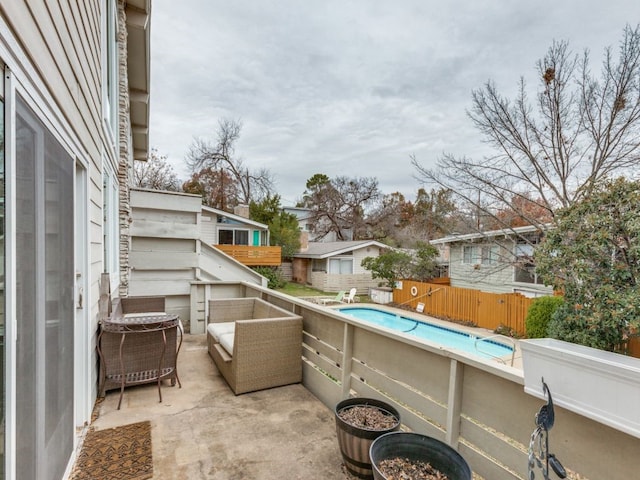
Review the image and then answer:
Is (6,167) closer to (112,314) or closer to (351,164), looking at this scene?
(112,314)

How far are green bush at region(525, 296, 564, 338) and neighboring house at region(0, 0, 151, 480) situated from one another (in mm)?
8940

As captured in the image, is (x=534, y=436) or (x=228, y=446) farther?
(x=228, y=446)

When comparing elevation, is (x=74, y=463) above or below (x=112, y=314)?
below

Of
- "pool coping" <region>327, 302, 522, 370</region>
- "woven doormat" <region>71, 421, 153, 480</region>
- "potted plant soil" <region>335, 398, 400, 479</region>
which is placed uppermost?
"potted plant soil" <region>335, 398, 400, 479</region>

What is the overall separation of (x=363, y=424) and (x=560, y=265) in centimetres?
163

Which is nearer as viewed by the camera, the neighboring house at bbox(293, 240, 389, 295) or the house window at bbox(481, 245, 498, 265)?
the house window at bbox(481, 245, 498, 265)

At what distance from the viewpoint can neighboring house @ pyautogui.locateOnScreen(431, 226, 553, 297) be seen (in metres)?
10.5

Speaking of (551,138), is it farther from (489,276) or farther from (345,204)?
(345,204)

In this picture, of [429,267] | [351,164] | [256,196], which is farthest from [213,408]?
[351,164]

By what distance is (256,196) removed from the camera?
2297cm

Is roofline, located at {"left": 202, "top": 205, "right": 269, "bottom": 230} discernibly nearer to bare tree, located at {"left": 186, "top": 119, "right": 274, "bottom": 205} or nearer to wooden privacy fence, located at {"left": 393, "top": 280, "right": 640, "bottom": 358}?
bare tree, located at {"left": 186, "top": 119, "right": 274, "bottom": 205}

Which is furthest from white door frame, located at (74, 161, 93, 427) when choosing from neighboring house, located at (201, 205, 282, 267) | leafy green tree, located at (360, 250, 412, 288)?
leafy green tree, located at (360, 250, 412, 288)

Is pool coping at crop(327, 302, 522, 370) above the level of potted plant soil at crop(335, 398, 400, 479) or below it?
below

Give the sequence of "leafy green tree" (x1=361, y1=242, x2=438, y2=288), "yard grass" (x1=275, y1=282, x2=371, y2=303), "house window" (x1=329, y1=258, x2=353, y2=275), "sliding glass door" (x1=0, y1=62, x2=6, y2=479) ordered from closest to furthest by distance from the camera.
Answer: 1. "sliding glass door" (x1=0, y1=62, x2=6, y2=479)
2. "leafy green tree" (x1=361, y1=242, x2=438, y2=288)
3. "yard grass" (x1=275, y1=282, x2=371, y2=303)
4. "house window" (x1=329, y1=258, x2=353, y2=275)
